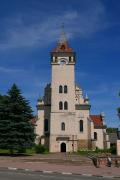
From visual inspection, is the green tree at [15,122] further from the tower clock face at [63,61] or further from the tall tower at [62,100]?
the tower clock face at [63,61]

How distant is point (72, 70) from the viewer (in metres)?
70.8

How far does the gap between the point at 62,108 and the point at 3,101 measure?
23.0 meters

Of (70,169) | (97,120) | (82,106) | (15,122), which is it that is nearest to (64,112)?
(82,106)

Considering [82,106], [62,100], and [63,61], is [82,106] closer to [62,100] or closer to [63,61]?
[62,100]

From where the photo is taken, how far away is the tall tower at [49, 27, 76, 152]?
68.1 m

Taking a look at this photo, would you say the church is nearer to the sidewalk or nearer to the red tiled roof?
the red tiled roof

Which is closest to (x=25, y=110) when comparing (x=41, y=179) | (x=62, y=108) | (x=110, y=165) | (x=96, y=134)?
(x=110, y=165)

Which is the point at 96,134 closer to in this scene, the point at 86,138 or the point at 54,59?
the point at 86,138

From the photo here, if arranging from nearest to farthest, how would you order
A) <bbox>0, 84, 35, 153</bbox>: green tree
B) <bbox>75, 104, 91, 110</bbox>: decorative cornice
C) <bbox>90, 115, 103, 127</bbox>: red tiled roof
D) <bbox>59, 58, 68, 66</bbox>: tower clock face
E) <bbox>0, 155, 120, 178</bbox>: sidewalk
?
<bbox>0, 155, 120, 178</bbox>: sidewalk → <bbox>0, 84, 35, 153</bbox>: green tree → <bbox>59, 58, 68, 66</bbox>: tower clock face → <bbox>75, 104, 91, 110</bbox>: decorative cornice → <bbox>90, 115, 103, 127</bbox>: red tiled roof

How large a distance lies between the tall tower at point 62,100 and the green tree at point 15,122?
21.1 metres

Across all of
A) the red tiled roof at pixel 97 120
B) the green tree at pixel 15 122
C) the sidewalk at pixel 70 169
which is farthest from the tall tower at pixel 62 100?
the sidewalk at pixel 70 169

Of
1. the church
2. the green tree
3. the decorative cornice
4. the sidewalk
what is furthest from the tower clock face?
the sidewalk

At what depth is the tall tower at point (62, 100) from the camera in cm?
6806

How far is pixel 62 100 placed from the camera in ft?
→ 229
